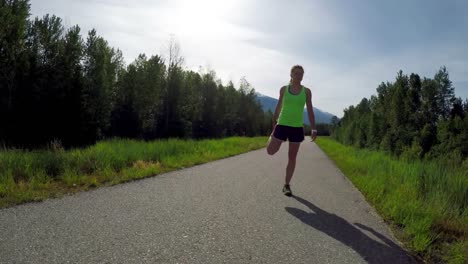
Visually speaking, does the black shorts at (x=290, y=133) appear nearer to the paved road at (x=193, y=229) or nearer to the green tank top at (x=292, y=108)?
the green tank top at (x=292, y=108)

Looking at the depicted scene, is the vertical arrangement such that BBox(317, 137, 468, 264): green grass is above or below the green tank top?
below

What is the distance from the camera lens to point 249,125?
81.6 m

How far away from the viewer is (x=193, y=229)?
11.5 feet

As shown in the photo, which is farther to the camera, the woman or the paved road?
the woman

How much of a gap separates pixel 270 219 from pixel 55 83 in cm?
3764

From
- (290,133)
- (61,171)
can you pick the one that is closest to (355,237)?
(290,133)

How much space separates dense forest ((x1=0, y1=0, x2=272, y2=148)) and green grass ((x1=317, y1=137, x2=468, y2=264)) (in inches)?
971

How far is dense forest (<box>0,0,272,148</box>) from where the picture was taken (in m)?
31.6

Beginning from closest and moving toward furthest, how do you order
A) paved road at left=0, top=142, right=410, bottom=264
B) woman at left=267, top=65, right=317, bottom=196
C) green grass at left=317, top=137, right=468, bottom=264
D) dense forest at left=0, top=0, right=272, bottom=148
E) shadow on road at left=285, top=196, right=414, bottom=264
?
paved road at left=0, top=142, right=410, bottom=264 → shadow on road at left=285, top=196, right=414, bottom=264 → green grass at left=317, top=137, right=468, bottom=264 → woman at left=267, top=65, right=317, bottom=196 → dense forest at left=0, top=0, right=272, bottom=148

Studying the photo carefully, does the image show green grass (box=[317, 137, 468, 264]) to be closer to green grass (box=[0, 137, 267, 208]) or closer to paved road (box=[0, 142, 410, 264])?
paved road (box=[0, 142, 410, 264])

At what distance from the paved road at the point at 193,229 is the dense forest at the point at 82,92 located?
76.4 feet

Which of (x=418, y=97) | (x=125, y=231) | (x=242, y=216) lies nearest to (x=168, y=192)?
(x=242, y=216)

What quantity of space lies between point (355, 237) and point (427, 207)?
1.61 m

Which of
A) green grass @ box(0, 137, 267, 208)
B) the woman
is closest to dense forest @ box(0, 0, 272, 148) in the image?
green grass @ box(0, 137, 267, 208)
